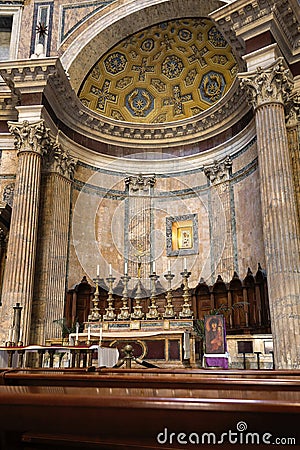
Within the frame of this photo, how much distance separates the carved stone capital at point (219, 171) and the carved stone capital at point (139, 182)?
203 cm

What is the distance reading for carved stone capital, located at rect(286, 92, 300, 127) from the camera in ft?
32.0

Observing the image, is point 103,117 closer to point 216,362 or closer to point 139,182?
point 139,182

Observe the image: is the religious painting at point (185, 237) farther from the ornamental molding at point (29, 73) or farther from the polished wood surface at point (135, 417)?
the polished wood surface at point (135, 417)

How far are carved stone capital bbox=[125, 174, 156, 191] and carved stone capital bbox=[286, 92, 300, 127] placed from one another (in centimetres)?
599

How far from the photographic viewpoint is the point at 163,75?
1526 centimetres

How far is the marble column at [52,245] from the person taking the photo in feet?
36.0

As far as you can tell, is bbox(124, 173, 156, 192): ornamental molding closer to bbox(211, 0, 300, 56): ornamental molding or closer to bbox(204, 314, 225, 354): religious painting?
bbox(211, 0, 300, 56): ornamental molding

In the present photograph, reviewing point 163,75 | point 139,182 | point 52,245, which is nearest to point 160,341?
point 52,245

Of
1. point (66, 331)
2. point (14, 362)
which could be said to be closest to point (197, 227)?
point (66, 331)

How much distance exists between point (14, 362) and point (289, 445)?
9.09 m

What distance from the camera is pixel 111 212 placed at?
1441 cm

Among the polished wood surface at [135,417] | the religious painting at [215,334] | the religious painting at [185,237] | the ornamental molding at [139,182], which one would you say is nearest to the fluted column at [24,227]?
the ornamental molding at [139,182]

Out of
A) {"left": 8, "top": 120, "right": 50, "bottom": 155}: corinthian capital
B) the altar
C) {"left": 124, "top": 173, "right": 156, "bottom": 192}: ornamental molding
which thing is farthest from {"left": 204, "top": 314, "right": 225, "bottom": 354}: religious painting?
{"left": 124, "top": 173, "right": 156, "bottom": 192}: ornamental molding

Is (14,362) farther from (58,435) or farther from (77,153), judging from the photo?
(58,435)
